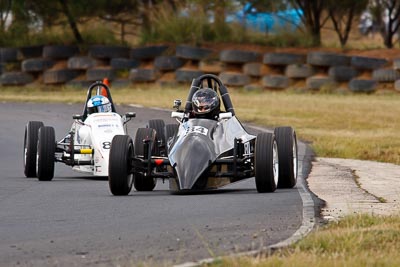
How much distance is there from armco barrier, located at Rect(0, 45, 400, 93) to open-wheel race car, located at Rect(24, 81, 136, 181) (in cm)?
1808

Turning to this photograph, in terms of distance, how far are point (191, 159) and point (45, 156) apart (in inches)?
129

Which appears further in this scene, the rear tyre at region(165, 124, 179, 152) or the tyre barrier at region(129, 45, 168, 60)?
the tyre barrier at region(129, 45, 168, 60)

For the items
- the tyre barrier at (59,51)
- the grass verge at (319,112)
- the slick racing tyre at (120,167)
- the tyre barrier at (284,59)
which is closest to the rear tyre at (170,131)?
the slick racing tyre at (120,167)

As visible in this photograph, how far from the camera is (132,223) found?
10.6 metres

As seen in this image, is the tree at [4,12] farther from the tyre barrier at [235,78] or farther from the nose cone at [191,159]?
the nose cone at [191,159]

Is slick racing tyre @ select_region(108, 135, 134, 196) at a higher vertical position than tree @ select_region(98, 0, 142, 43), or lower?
lower

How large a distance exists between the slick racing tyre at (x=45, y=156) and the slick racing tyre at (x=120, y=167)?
8.71 ft

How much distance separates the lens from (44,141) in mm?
16141

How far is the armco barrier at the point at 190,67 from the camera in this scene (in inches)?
1373

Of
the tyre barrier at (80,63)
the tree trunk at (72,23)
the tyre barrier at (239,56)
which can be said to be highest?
the tree trunk at (72,23)

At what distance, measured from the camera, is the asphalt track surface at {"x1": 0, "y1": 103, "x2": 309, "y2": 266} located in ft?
28.6

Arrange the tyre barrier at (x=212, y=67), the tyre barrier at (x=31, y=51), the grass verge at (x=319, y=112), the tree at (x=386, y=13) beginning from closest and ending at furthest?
the grass verge at (x=319, y=112)
the tyre barrier at (x=212, y=67)
the tyre barrier at (x=31, y=51)
the tree at (x=386, y=13)

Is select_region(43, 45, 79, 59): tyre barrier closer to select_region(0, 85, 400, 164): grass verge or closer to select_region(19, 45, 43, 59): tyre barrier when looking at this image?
select_region(19, 45, 43, 59): tyre barrier

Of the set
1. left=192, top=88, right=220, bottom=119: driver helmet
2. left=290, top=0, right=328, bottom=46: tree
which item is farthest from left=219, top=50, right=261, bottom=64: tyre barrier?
left=192, top=88, right=220, bottom=119: driver helmet
